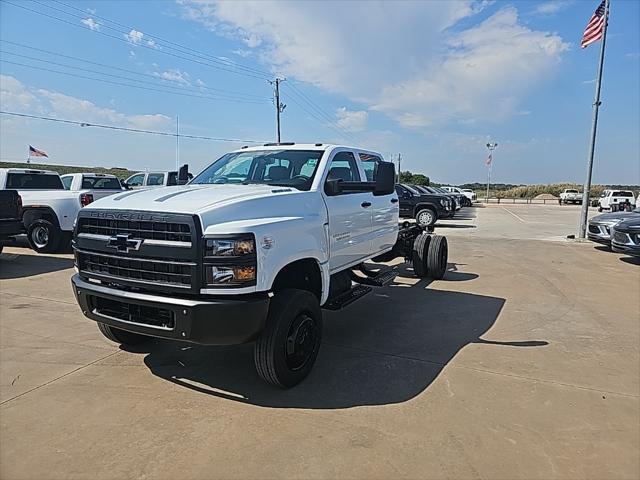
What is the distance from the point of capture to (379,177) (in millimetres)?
4633

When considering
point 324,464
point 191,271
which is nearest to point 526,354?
point 324,464

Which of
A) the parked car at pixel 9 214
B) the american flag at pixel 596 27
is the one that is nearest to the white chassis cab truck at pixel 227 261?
the parked car at pixel 9 214

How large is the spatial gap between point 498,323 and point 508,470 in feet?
10.3

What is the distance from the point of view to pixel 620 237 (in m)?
9.78

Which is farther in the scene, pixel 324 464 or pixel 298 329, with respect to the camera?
pixel 298 329

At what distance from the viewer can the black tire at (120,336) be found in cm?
433

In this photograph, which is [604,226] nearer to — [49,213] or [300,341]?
[300,341]

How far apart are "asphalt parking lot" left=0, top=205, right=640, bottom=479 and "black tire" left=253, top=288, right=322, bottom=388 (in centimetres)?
16

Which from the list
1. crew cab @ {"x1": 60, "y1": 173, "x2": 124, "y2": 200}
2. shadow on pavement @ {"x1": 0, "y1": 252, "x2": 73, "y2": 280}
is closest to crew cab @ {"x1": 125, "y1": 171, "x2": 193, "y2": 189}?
crew cab @ {"x1": 60, "y1": 173, "x2": 124, "y2": 200}

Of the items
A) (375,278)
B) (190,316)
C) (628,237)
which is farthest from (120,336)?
(628,237)

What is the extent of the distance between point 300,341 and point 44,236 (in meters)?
9.31

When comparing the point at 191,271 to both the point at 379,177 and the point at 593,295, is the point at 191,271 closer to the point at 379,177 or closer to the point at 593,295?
the point at 379,177

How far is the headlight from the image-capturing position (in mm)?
3119

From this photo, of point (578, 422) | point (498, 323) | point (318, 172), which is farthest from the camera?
point (498, 323)
